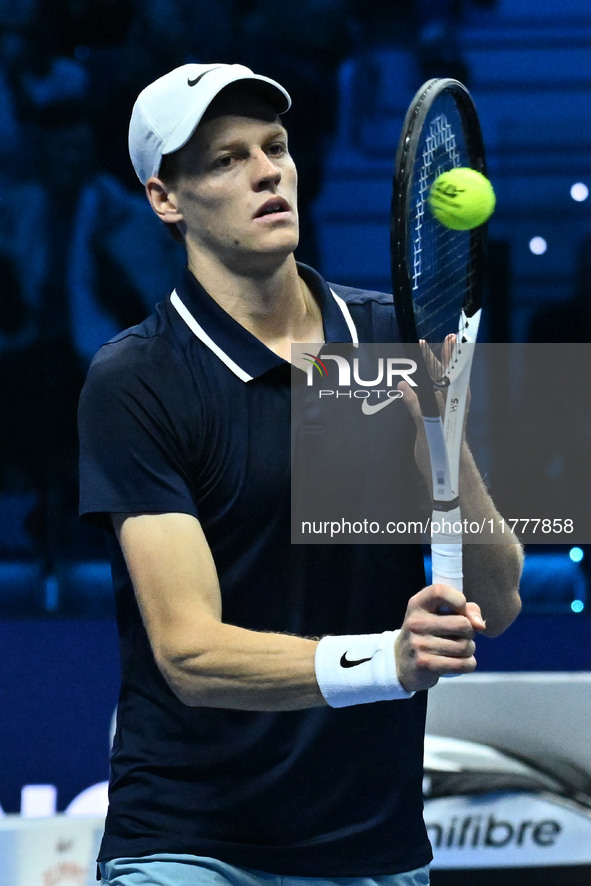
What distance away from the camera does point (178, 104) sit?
6.21ft

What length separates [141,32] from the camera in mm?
3623

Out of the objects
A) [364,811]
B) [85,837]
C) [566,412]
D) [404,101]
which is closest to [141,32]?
[404,101]

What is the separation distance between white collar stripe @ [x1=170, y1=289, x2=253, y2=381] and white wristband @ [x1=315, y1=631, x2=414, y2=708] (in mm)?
453

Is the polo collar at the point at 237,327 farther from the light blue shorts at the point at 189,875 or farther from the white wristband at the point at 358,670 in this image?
the light blue shorts at the point at 189,875

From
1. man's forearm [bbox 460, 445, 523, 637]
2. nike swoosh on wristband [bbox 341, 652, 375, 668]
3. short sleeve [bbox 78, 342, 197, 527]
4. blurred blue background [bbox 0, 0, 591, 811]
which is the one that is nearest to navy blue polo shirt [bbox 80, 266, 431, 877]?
short sleeve [bbox 78, 342, 197, 527]

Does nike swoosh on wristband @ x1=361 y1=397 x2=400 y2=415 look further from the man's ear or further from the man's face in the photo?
the man's ear

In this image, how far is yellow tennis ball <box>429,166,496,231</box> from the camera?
1.86 m

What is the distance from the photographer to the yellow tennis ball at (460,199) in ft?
6.11

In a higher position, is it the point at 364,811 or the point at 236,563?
the point at 236,563

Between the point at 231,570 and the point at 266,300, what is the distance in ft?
1.41

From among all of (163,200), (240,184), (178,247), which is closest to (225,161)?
(240,184)

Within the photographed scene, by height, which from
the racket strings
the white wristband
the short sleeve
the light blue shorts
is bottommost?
the light blue shorts

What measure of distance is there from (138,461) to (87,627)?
191 centimetres

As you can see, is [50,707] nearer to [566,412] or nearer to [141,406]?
[566,412]
